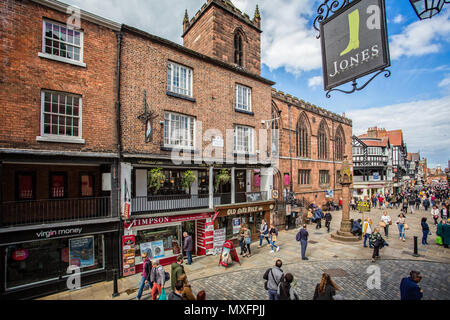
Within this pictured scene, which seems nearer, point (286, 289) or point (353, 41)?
point (353, 41)

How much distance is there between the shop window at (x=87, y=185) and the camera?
10.7 m

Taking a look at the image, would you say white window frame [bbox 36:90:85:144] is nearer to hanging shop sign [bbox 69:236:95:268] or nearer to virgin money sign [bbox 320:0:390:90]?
hanging shop sign [bbox 69:236:95:268]

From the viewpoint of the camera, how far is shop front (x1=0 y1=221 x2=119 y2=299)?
8289mm

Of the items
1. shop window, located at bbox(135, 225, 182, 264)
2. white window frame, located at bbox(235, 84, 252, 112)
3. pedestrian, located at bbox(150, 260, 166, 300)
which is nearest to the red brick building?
shop window, located at bbox(135, 225, 182, 264)

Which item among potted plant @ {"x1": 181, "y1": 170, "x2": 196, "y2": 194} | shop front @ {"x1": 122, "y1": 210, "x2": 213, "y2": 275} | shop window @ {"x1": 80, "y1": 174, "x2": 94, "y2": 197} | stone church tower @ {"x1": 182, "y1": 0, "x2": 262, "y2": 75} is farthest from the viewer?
stone church tower @ {"x1": 182, "y1": 0, "x2": 262, "y2": 75}

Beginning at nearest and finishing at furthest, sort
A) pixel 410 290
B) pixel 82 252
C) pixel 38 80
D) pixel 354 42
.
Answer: pixel 354 42 < pixel 410 290 < pixel 38 80 < pixel 82 252

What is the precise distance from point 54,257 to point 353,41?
12442 mm

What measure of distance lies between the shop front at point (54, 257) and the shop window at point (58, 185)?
1921 mm

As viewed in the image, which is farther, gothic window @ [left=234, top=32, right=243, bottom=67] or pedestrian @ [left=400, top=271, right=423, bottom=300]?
gothic window @ [left=234, top=32, right=243, bottom=67]

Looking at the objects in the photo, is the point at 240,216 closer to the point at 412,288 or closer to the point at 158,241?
the point at 158,241

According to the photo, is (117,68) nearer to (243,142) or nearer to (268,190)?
(243,142)

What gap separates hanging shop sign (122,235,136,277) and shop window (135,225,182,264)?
1.84 ft

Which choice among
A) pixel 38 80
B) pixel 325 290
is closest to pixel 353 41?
pixel 325 290

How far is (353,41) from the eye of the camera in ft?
16.1
